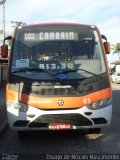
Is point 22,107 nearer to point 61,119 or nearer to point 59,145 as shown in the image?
point 61,119

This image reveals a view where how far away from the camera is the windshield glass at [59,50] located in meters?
9.67

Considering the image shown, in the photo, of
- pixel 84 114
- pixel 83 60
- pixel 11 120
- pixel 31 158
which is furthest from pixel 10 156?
pixel 83 60

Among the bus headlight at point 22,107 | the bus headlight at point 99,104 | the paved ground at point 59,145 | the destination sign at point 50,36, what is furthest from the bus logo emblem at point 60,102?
the destination sign at point 50,36

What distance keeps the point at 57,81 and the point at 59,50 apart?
1.08 meters

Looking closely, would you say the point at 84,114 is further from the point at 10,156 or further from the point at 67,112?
the point at 10,156

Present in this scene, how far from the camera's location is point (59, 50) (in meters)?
10.1

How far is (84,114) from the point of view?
914cm

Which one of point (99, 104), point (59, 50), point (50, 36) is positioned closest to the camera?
point (99, 104)

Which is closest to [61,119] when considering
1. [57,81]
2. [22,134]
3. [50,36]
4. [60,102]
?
[60,102]

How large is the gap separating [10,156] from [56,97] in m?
1.84

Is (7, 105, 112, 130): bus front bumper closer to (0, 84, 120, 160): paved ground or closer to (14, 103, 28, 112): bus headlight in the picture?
(14, 103, 28, 112): bus headlight

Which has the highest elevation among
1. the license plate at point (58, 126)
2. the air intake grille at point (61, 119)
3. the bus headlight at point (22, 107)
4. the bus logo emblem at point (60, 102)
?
the bus logo emblem at point (60, 102)

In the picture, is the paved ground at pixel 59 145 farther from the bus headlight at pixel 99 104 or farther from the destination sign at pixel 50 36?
the destination sign at pixel 50 36

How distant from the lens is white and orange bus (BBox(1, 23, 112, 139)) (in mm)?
9141
